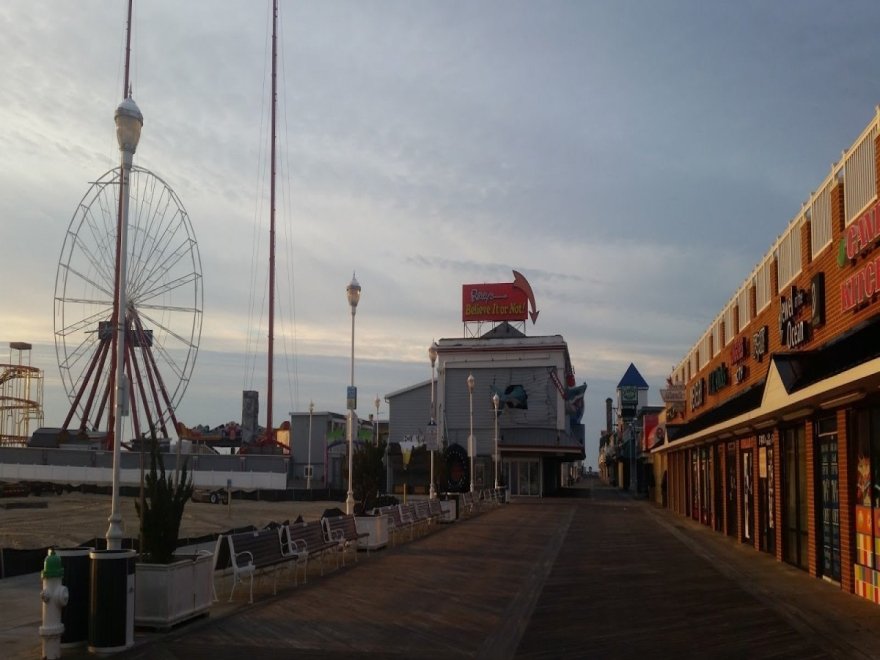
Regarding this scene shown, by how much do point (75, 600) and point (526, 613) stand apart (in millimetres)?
5857

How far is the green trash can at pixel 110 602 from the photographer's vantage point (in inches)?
368

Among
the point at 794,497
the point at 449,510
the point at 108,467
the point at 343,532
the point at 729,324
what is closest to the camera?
the point at 794,497

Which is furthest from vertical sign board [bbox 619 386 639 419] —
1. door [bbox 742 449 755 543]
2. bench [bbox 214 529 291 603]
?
bench [bbox 214 529 291 603]

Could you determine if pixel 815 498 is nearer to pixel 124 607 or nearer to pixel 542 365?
pixel 124 607

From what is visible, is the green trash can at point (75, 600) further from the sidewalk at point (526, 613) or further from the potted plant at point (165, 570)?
the potted plant at point (165, 570)

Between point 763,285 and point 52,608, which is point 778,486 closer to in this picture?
point 763,285

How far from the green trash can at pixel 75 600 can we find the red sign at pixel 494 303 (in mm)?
63378

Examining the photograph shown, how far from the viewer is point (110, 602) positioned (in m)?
9.44

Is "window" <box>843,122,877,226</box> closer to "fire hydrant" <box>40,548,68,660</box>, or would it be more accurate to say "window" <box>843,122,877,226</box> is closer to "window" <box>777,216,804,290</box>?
"window" <box>777,216,804,290</box>

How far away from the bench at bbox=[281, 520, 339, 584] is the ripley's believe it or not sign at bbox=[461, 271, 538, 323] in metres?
55.6

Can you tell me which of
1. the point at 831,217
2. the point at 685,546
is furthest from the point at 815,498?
the point at 685,546

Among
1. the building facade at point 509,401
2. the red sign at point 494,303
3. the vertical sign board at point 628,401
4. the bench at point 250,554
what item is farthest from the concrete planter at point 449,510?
the vertical sign board at point 628,401

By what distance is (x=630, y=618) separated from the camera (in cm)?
1179

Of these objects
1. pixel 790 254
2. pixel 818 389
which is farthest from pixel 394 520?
pixel 818 389
